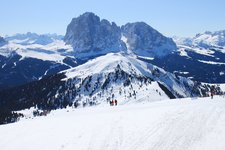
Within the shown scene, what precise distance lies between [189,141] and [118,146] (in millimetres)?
6891

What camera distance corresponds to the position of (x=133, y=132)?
1435 inches

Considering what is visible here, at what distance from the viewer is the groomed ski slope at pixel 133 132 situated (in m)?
32.9

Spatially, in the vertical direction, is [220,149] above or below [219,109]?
below

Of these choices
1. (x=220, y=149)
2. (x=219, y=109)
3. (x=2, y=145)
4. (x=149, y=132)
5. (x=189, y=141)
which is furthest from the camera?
(x=219, y=109)

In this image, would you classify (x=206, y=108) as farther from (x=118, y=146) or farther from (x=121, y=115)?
(x=118, y=146)

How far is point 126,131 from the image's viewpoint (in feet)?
121

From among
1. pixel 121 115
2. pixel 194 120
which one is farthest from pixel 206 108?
pixel 121 115

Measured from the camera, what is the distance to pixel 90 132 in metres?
37.9

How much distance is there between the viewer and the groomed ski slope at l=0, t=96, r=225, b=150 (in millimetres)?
32938

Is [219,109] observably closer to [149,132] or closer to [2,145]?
[149,132]

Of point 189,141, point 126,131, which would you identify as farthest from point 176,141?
point 126,131

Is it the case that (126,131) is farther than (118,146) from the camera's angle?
Yes

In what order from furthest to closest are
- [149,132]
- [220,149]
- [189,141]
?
[149,132] < [189,141] < [220,149]

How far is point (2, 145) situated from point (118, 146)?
14.5 metres
